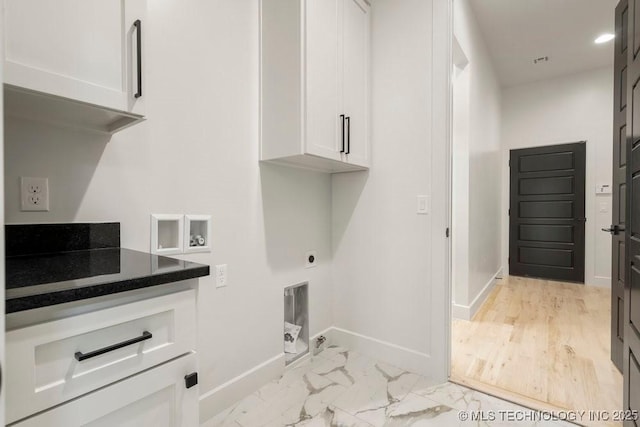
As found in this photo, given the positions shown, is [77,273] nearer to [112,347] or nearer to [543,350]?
[112,347]

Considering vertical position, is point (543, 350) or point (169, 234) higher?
point (169, 234)

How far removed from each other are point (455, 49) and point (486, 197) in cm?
189

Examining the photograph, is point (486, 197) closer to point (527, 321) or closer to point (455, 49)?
point (527, 321)

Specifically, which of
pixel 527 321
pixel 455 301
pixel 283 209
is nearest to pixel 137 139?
pixel 283 209

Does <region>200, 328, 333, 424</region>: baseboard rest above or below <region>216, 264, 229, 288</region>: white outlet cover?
below

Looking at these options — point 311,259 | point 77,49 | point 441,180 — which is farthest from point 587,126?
point 77,49

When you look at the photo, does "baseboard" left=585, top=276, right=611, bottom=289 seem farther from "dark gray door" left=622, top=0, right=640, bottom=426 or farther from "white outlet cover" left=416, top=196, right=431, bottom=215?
"white outlet cover" left=416, top=196, right=431, bottom=215

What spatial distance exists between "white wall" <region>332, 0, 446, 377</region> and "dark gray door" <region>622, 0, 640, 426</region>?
807 mm

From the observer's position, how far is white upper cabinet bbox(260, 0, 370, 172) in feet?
5.32

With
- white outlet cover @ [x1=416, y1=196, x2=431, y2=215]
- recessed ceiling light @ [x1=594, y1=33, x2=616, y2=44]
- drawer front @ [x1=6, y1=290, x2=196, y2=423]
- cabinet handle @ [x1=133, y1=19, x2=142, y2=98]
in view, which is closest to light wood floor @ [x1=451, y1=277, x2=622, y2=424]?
white outlet cover @ [x1=416, y1=196, x2=431, y2=215]

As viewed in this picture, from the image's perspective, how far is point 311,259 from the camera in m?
2.18

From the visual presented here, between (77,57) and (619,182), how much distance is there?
112 inches

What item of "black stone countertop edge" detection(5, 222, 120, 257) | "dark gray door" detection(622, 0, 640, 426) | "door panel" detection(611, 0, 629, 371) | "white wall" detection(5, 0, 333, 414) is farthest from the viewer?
"door panel" detection(611, 0, 629, 371)

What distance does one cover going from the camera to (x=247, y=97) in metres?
1.71
